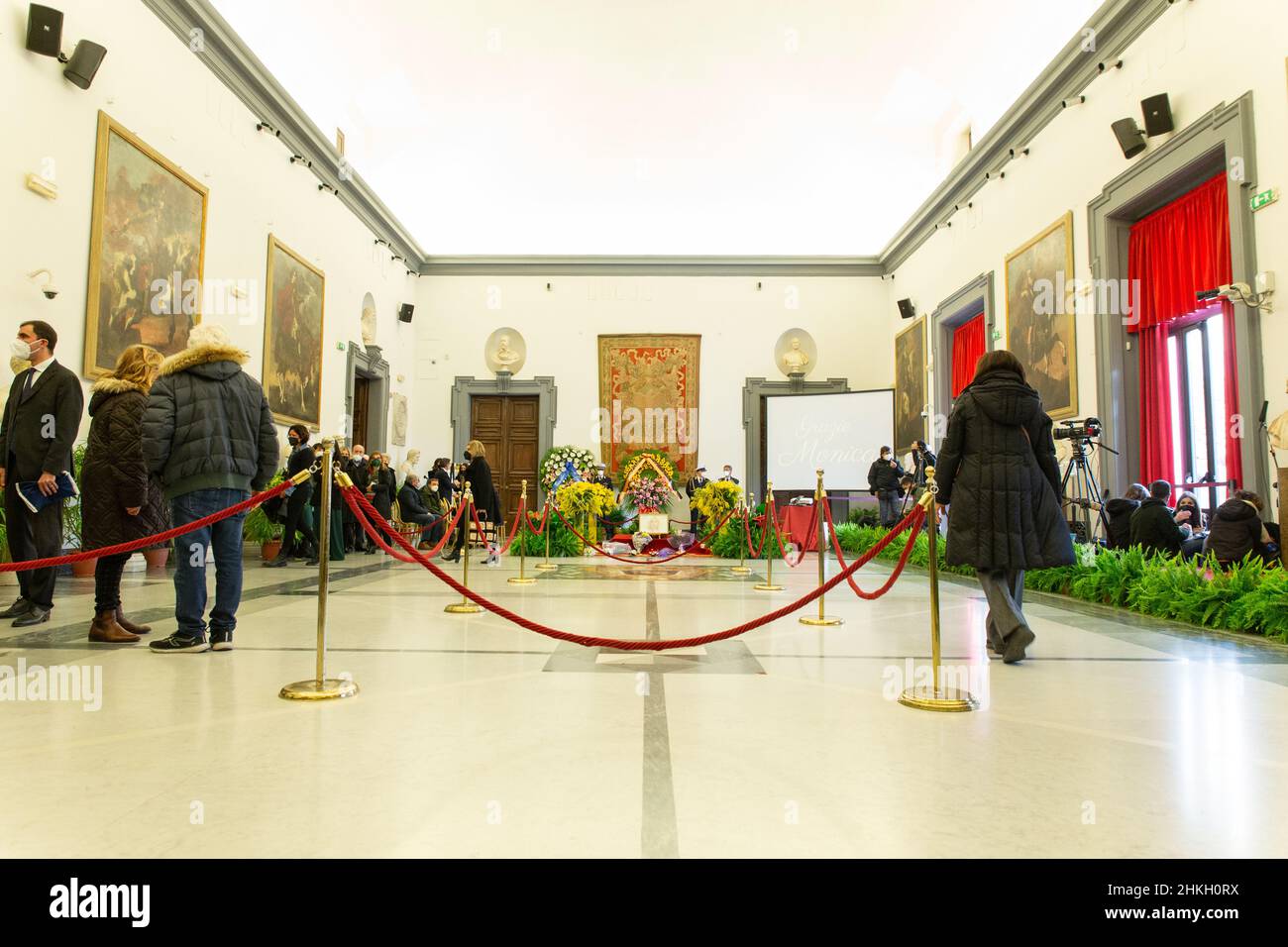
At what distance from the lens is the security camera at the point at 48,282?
6809 mm

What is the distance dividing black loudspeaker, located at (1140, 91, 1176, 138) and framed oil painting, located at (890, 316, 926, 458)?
23.3 ft

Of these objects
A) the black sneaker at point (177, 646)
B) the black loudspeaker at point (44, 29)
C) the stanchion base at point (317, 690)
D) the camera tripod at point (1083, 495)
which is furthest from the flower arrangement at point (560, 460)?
the stanchion base at point (317, 690)

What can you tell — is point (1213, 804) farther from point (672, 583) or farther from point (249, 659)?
point (672, 583)

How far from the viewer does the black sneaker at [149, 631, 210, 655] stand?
397 centimetres

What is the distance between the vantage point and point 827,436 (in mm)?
16406

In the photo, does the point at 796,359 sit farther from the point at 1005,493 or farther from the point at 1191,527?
the point at 1005,493

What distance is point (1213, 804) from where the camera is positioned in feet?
6.84

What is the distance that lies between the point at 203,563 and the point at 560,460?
43.3 ft

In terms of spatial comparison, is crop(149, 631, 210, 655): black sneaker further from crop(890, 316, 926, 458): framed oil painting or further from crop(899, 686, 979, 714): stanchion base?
crop(890, 316, 926, 458): framed oil painting


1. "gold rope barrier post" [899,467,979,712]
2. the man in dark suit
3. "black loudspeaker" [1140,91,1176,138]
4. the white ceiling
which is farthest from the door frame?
"gold rope barrier post" [899,467,979,712]

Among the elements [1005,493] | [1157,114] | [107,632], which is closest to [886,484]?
[1157,114]

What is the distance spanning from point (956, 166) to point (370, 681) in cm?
1267
